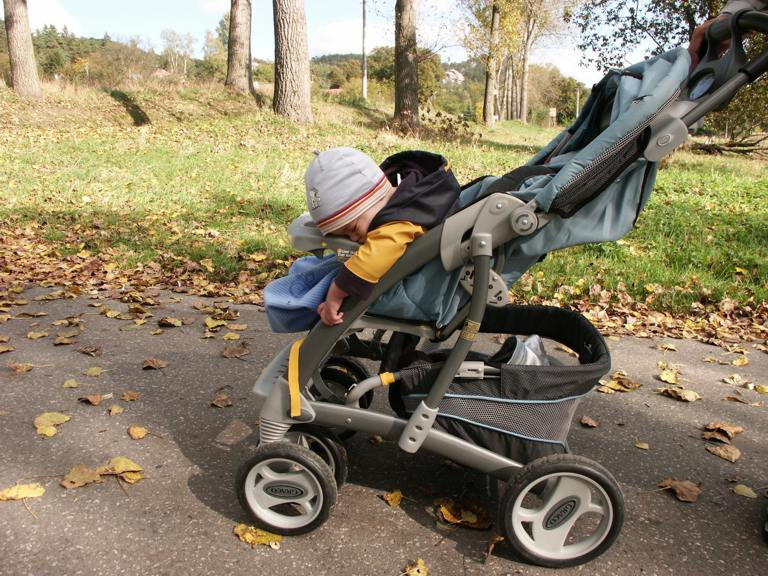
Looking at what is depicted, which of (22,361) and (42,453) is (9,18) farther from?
(42,453)

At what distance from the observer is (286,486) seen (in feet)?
8.05

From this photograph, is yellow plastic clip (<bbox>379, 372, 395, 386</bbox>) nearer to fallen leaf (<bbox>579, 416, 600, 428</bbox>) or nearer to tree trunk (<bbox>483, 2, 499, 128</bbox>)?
fallen leaf (<bbox>579, 416, 600, 428</bbox>)

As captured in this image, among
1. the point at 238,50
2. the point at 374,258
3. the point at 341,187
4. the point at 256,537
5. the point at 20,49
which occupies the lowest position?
the point at 256,537

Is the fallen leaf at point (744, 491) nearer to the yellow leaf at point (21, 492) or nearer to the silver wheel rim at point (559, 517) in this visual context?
the silver wheel rim at point (559, 517)

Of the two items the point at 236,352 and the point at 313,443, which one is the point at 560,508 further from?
the point at 236,352

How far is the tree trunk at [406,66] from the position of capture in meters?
14.7

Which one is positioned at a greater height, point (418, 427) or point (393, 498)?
point (418, 427)

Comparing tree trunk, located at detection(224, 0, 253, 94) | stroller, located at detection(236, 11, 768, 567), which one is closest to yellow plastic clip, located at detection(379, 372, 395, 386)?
stroller, located at detection(236, 11, 768, 567)

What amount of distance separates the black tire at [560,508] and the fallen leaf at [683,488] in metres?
0.63

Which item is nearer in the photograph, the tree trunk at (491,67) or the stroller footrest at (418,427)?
the stroller footrest at (418,427)

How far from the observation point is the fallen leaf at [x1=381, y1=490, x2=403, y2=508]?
2.66 metres

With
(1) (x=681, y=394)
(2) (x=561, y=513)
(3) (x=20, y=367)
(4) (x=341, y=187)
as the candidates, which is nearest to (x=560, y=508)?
(2) (x=561, y=513)

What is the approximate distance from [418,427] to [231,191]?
7064mm

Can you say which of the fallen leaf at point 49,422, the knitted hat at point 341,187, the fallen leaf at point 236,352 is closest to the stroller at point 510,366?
the knitted hat at point 341,187
